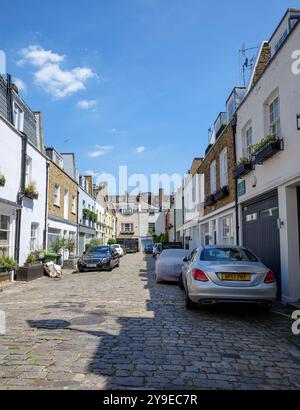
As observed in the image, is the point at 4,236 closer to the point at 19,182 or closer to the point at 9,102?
the point at 19,182

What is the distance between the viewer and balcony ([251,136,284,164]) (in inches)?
345

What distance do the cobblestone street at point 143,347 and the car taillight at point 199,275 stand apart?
2.77 feet

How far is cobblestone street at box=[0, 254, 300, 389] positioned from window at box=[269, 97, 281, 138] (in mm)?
5184

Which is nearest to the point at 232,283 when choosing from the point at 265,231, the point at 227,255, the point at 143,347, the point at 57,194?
the point at 227,255

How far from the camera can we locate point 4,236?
540 inches

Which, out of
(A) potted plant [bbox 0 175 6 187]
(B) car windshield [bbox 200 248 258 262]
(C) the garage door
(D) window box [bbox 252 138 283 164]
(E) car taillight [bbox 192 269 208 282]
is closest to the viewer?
(E) car taillight [bbox 192 269 208 282]

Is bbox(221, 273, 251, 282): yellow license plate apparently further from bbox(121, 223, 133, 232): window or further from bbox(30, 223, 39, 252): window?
bbox(121, 223, 133, 232): window

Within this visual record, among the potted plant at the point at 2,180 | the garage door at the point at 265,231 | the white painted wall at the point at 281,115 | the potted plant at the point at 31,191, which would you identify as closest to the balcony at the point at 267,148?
the white painted wall at the point at 281,115

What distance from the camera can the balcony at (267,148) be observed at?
345 inches

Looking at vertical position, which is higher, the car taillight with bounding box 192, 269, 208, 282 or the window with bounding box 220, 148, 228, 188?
the window with bounding box 220, 148, 228, 188

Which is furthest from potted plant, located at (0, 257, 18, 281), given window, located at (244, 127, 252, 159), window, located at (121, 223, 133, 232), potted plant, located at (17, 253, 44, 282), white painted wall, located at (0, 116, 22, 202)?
window, located at (121, 223, 133, 232)

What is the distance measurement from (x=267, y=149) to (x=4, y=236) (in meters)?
10.5
